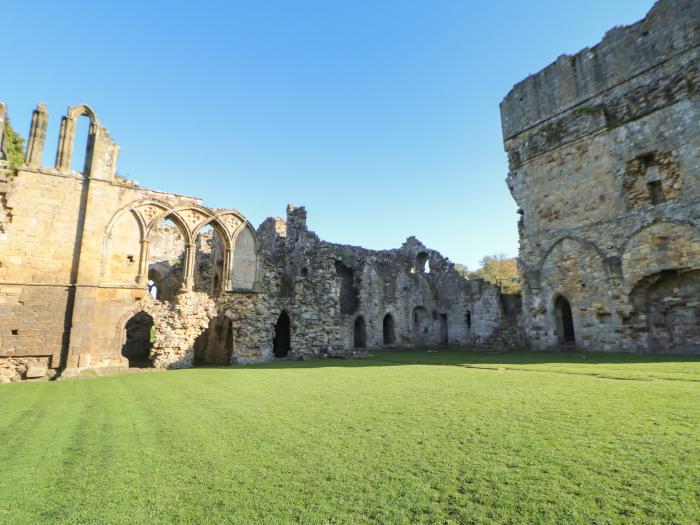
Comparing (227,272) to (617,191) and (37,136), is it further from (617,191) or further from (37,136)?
(617,191)

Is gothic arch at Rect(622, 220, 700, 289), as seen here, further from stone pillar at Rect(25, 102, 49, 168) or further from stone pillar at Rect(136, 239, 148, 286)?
stone pillar at Rect(25, 102, 49, 168)

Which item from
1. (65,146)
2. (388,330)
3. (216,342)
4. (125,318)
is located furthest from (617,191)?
(65,146)

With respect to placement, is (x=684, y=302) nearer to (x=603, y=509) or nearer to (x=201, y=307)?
(x=603, y=509)

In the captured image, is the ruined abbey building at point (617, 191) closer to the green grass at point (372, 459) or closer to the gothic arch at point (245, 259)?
the green grass at point (372, 459)

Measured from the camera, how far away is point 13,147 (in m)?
12.9

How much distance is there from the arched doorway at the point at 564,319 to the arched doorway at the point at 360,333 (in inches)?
422

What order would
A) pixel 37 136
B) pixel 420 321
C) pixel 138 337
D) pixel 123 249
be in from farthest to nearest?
pixel 420 321, pixel 138 337, pixel 123 249, pixel 37 136

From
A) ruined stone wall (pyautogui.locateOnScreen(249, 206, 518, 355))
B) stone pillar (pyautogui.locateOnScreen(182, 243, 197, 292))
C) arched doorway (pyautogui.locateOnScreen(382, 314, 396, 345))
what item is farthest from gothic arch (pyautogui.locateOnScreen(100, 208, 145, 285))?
arched doorway (pyautogui.locateOnScreen(382, 314, 396, 345))

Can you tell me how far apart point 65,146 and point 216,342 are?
915 centimetres

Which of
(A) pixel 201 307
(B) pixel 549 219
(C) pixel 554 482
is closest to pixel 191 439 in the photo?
(C) pixel 554 482

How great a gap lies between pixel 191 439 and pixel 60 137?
1340 cm

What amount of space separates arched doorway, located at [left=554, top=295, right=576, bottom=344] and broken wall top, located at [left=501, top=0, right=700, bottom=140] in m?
8.24

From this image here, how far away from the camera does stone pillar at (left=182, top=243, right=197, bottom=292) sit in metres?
13.9

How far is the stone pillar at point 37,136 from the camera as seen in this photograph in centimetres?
1230
